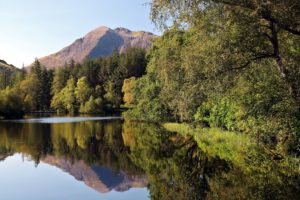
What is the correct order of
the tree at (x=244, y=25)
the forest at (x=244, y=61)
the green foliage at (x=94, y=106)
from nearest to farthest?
the tree at (x=244, y=25), the forest at (x=244, y=61), the green foliage at (x=94, y=106)

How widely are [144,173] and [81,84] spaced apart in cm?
10843

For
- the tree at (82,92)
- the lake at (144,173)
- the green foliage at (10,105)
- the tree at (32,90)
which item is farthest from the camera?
the tree at (32,90)

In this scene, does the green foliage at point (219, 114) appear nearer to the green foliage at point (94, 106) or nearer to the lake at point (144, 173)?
the lake at point (144, 173)

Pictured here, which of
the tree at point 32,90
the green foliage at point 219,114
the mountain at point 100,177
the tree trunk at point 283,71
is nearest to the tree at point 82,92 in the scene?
the tree at point 32,90

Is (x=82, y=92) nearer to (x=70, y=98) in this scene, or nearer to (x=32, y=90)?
(x=70, y=98)

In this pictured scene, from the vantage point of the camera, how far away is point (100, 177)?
23047mm

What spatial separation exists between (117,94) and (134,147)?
289 feet

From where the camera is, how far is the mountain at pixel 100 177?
20.7 m

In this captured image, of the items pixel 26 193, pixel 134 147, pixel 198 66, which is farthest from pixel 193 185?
pixel 134 147

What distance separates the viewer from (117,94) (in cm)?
12419

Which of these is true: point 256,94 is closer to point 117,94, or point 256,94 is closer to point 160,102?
point 160,102

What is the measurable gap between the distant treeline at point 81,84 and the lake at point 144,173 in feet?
273

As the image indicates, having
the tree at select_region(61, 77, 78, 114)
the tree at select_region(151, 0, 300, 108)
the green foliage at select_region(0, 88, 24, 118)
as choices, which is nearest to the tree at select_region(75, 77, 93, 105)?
the tree at select_region(61, 77, 78, 114)

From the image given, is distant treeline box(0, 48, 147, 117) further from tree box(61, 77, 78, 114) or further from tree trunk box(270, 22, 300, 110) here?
tree trunk box(270, 22, 300, 110)
